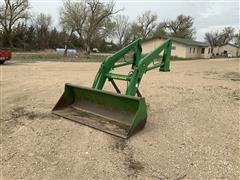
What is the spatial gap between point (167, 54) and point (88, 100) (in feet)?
6.35

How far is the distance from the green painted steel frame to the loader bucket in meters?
0.27

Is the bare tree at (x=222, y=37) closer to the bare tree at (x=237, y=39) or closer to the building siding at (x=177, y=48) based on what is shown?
the bare tree at (x=237, y=39)

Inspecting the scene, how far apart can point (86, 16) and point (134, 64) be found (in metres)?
35.5

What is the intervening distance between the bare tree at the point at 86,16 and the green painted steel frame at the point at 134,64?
33.8 meters

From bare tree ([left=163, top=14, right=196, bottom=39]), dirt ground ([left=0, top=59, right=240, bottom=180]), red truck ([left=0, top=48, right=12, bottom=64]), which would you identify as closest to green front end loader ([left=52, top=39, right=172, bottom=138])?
dirt ground ([left=0, top=59, right=240, bottom=180])

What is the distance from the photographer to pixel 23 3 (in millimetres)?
44344

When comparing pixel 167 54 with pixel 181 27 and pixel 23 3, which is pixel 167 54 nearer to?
pixel 23 3

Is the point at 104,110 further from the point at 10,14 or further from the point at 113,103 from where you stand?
the point at 10,14

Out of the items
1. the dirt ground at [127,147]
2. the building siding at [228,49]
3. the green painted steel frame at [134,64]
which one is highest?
the building siding at [228,49]

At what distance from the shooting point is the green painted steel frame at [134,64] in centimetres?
471

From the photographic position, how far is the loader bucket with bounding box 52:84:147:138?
14.2ft

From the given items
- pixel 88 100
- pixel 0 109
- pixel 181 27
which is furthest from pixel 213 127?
pixel 181 27

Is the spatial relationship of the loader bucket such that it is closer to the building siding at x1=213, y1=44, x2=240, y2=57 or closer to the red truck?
the red truck

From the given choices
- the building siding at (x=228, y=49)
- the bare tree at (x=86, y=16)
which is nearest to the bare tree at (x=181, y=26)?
A: the building siding at (x=228, y=49)
